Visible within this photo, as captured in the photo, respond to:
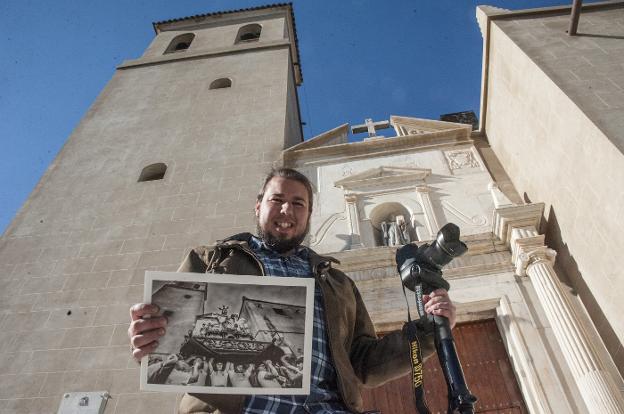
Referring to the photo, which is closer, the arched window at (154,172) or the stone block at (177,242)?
the stone block at (177,242)

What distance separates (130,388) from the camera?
4754 millimetres

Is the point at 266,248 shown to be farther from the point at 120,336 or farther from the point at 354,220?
the point at 354,220

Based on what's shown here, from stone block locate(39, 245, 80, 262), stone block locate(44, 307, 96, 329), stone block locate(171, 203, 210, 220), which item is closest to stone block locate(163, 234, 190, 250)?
stone block locate(171, 203, 210, 220)

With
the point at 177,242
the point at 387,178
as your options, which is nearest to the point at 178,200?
the point at 177,242

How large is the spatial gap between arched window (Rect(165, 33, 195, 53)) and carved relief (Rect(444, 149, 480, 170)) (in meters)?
11.7

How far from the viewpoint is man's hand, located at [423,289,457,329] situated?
1.71 meters

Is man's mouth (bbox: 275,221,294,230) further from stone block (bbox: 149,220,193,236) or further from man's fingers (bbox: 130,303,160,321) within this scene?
stone block (bbox: 149,220,193,236)

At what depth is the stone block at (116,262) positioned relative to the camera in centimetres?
621

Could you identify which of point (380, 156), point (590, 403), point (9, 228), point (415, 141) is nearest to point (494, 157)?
point (415, 141)

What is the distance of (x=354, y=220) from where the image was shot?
700 cm

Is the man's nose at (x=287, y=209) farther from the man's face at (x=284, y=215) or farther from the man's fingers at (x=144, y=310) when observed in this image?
the man's fingers at (x=144, y=310)

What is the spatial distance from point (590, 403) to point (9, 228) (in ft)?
28.3

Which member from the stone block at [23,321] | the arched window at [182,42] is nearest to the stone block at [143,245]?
the stone block at [23,321]

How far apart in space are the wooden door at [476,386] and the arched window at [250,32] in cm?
1418
